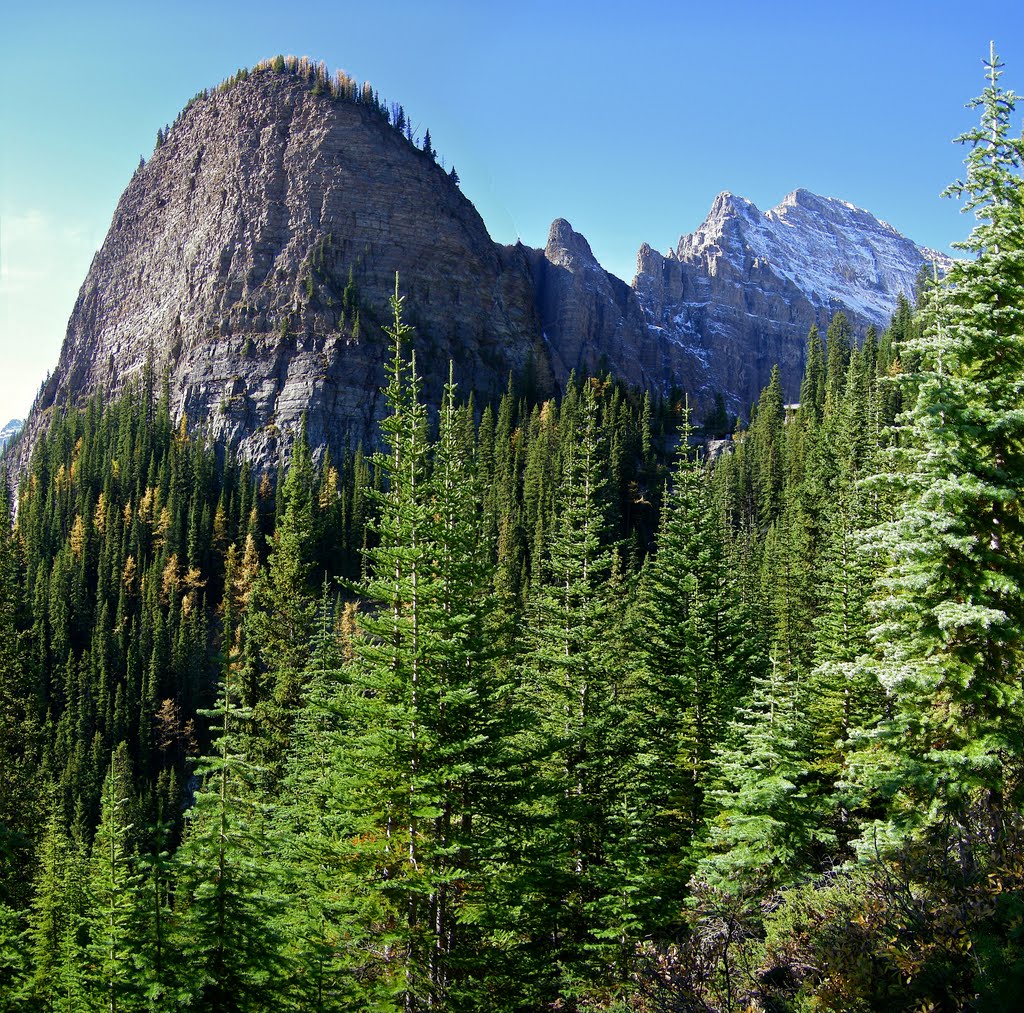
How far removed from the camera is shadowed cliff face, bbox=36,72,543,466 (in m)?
126

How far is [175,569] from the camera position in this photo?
95.1 metres

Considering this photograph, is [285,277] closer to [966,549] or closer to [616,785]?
[616,785]

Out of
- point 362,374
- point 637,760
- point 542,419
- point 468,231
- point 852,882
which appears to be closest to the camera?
point 852,882

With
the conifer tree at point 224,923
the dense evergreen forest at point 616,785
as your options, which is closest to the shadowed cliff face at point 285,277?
the dense evergreen forest at point 616,785

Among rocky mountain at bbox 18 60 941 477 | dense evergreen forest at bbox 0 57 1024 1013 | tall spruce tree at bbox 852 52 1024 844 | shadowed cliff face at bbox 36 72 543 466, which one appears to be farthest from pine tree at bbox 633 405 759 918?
shadowed cliff face at bbox 36 72 543 466

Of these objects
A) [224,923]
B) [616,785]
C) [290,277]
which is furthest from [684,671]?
[290,277]

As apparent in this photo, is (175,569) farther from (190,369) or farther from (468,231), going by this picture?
(468,231)

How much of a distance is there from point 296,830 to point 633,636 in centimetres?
1271

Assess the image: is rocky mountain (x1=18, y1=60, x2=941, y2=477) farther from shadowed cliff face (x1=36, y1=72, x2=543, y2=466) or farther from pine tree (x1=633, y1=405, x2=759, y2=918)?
pine tree (x1=633, y1=405, x2=759, y2=918)

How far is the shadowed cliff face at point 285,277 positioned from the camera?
126 meters

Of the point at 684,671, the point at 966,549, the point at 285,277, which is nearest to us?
the point at 966,549

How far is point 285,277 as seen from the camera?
133250mm

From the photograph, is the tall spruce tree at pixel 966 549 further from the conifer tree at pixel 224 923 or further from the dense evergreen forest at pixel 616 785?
the conifer tree at pixel 224 923

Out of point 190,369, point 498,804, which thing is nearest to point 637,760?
point 498,804
